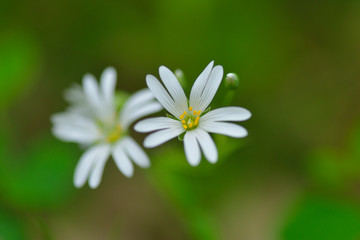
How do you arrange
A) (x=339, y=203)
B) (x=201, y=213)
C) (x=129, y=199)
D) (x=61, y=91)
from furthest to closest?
(x=61, y=91) < (x=129, y=199) < (x=201, y=213) < (x=339, y=203)

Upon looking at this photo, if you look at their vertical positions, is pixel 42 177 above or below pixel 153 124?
above

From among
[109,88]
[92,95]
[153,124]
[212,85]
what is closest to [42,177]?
[92,95]

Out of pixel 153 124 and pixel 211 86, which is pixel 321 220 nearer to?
pixel 211 86

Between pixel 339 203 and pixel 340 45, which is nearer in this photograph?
pixel 339 203

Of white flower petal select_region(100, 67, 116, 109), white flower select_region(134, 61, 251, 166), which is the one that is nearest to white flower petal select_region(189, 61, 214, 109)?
white flower select_region(134, 61, 251, 166)

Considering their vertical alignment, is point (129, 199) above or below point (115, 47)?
below

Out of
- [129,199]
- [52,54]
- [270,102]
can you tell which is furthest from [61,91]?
[270,102]

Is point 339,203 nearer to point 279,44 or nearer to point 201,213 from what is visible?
point 201,213
